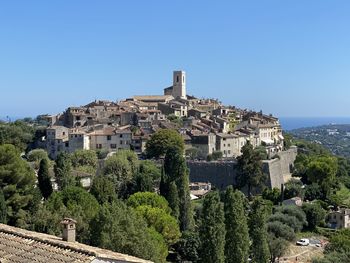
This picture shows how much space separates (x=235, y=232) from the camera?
24641 millimetres

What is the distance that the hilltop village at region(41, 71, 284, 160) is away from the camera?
176 feet

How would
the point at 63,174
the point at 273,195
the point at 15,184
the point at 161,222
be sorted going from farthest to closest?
the point at 273,195 → the point at 63,174 → the point at 161,222 → the point at 15,184

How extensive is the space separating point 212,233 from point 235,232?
1.43m

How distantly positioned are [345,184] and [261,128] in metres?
11.6

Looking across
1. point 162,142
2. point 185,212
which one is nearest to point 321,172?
point 162,142

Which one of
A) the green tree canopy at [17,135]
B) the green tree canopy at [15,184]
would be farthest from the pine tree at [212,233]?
the green tree canopy at [17,135]

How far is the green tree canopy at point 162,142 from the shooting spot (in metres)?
49.9

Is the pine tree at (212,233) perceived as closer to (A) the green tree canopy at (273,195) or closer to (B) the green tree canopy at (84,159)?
(A) the green tree canopy at (273,195)

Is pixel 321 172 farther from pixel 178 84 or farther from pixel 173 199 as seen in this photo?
pixel 178 84

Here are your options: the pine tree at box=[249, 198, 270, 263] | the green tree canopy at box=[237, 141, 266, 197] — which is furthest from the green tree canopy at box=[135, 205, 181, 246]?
the green tree canopy at box=[237, 141, 266, 197]

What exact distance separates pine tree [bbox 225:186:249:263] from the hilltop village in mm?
28170

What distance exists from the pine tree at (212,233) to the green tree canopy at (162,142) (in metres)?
25.3

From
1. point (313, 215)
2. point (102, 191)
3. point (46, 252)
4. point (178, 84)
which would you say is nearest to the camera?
point (46, 252)

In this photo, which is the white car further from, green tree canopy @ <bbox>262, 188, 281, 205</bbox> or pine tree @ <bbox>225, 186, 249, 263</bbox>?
pine tree @ <bbox>225, 186, 249, 263</bbox>
